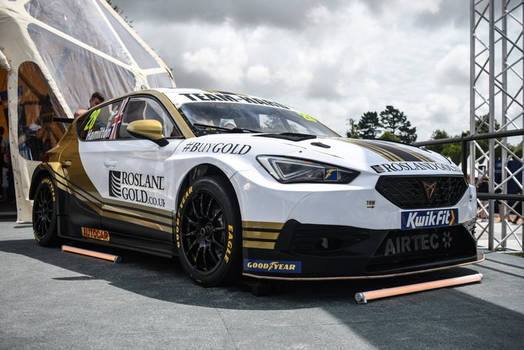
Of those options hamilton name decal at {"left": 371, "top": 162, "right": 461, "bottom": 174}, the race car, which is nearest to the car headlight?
the race car

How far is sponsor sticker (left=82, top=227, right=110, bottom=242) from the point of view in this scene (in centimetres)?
489

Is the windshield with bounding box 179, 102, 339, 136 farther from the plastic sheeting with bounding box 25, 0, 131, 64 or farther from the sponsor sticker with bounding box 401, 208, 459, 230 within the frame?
the plastic sheeting with bounding box 25, 0, 131, 64

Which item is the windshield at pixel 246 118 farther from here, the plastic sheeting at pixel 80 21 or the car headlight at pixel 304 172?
the plastic sheeting at pixel 80 21

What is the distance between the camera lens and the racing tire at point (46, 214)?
5652 mm

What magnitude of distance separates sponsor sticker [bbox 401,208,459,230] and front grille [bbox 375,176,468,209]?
0.04 metres

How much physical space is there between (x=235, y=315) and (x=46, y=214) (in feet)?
11.6

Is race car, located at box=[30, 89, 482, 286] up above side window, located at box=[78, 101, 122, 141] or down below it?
below

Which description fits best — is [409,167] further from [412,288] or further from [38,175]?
[38,175]

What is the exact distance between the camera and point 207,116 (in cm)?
433

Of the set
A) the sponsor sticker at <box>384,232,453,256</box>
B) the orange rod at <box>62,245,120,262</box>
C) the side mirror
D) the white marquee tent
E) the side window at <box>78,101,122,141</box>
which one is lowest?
the orange rod at <box>62,245,120,262</box>

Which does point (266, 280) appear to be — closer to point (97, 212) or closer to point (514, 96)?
point (97, 212)

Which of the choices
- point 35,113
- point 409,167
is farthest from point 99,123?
point 35,113

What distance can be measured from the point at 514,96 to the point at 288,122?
166 inches

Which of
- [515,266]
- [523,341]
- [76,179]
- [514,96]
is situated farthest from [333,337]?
[514,96]
